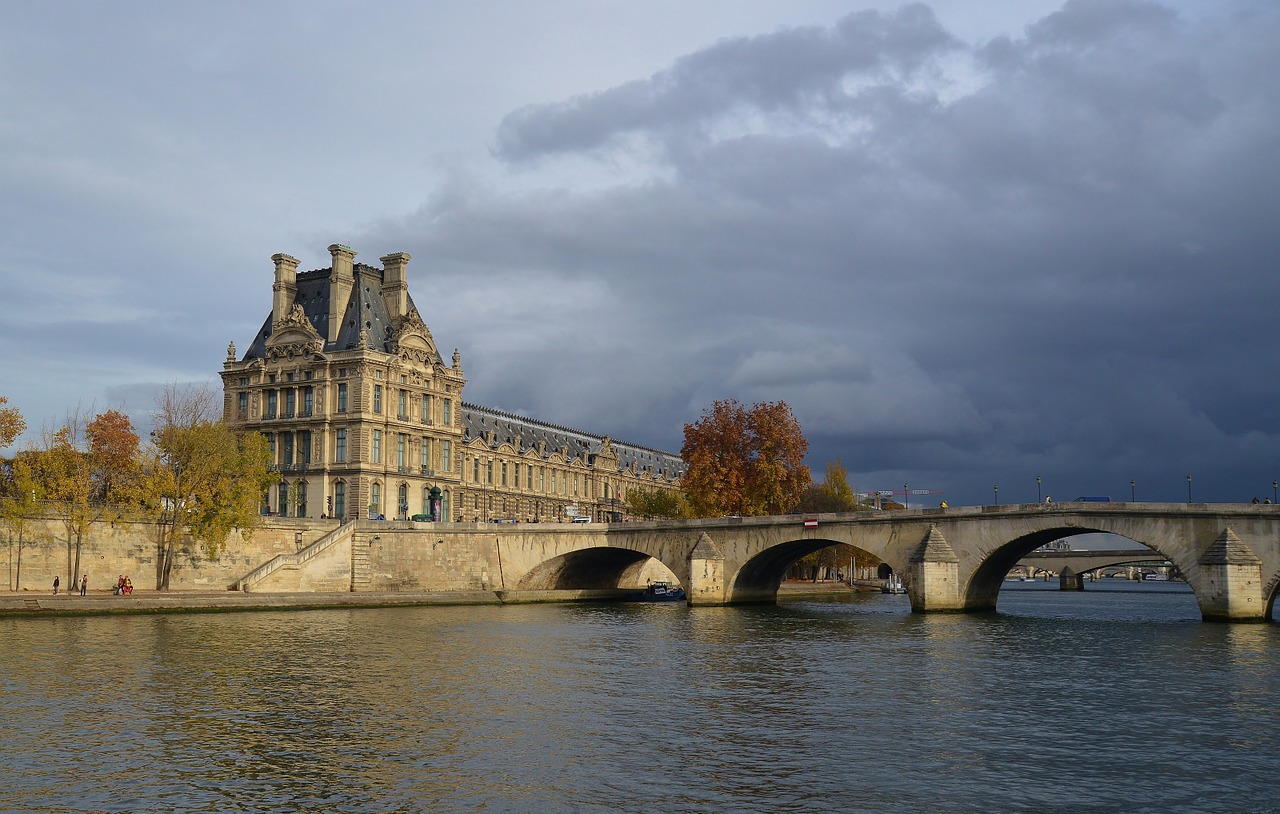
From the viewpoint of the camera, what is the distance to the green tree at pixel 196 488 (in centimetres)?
7650

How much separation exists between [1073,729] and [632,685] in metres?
14.0

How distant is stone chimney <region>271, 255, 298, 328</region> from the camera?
108500 mm

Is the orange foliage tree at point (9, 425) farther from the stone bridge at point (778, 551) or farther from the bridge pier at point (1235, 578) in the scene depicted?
the bridge pier at point (1235, 578)

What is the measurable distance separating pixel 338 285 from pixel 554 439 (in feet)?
179

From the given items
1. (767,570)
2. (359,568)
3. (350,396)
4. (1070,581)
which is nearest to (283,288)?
(350,396)

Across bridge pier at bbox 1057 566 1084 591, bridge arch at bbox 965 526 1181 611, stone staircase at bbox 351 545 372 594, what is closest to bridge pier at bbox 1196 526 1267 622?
bridge arch at bbox 965 526 1181 611

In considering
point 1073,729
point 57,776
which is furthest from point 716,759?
point 57,776

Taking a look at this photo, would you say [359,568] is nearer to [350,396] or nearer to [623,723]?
[350,396]

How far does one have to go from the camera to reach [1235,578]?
61719mm

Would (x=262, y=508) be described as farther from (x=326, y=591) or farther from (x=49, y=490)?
(x=49, y=490)

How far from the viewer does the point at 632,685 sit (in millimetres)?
38188

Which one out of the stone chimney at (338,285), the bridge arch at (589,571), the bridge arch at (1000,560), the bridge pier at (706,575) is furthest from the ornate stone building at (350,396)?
the bridge arch at (1000,560)

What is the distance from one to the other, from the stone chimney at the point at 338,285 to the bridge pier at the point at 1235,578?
73.1 metres

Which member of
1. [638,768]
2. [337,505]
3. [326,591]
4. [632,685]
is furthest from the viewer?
[337,505]
